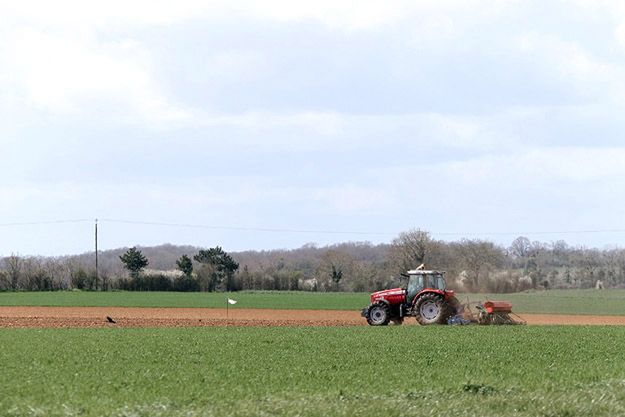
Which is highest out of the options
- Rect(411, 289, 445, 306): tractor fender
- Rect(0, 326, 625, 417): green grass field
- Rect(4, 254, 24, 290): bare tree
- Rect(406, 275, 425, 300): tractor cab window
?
Rect(4, 254, 24, 290): bare tree

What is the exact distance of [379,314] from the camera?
3525cm

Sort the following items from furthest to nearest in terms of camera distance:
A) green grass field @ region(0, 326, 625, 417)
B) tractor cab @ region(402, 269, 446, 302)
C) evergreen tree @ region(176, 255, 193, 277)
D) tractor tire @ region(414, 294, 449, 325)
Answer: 1. evergreen tree @ region(176, 255, 193, 277)
2. tractor cab @ region(402, 269, 446, 302)
3. tractor tire @ region(414, 294, 449, 325)
4. green grass field @ region(0, 326, 625, 417)

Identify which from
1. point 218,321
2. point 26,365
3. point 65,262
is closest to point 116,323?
point 218,321

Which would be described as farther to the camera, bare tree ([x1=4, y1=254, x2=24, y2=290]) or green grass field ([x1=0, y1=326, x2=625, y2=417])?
bare tree ([x1=4, y1=254, x2=24, y2=290])

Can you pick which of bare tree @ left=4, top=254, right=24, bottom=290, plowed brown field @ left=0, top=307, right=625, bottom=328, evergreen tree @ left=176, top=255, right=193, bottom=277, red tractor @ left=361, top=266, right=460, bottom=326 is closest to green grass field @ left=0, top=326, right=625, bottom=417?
red tractor @ left=361, top=266, right=460, bottom=326

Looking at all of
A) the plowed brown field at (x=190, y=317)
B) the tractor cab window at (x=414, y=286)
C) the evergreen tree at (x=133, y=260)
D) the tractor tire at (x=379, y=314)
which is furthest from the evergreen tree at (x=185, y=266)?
the tractor cab window at (x=414, y=286)

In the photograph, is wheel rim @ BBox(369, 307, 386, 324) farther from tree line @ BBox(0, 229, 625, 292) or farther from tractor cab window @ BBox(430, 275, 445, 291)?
tree line @ BBox(0, 229, 625, 292)

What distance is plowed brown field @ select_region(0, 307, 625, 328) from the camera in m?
40.3

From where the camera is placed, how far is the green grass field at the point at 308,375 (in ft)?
45.1

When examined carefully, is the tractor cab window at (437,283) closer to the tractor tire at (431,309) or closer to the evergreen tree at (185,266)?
the tractor tire at (431,309)

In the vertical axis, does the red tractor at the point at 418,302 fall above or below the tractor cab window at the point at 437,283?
below

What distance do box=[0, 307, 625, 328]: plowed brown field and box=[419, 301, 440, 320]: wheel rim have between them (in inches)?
222

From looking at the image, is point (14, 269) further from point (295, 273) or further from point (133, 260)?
point (295, 273)

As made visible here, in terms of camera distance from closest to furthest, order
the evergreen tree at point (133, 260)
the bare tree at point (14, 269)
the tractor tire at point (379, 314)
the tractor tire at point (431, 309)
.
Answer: the tractor tire at point (431, 309) → the tractor tire at point (379, 314) → the bare tree at point (14, 269) → the evergreen tree at point (133, 260)
